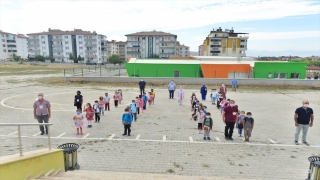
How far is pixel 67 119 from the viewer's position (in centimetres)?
1215

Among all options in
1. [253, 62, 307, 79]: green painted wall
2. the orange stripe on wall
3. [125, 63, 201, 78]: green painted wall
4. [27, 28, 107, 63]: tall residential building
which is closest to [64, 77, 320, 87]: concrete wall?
the orange stripe on wall

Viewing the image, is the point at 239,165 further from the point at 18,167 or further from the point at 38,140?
the point at 38,140

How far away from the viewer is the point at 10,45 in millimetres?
110562

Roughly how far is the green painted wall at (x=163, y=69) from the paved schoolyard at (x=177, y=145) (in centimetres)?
1705

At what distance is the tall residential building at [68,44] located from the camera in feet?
321

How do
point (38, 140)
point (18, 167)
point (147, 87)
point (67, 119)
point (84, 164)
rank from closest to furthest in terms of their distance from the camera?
point (18, 167)
point (84, 164)
point (38, 140)
point (67, 119)
point (147, 87)

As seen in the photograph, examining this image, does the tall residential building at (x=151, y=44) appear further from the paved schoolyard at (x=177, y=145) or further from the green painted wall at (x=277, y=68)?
the paved schoolyard at (x=177, y=145)

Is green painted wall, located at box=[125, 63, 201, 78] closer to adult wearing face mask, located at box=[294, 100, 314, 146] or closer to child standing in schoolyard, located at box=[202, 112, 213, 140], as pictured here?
child standing in schoolyard, located at box=[202, 112, 213, 140]

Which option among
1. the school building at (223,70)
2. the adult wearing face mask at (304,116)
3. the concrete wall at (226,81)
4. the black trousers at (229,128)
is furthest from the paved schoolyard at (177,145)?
the school building at (223,70)

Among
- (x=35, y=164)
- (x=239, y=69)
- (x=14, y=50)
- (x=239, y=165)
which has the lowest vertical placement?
(x=239, y=165)

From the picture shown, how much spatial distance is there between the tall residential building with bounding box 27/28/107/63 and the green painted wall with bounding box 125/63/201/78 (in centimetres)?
7336

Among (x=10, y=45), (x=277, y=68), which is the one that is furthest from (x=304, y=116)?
(x=10, y=45)

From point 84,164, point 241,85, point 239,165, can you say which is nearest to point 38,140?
point 84,164

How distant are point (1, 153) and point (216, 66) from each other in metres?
26.4
